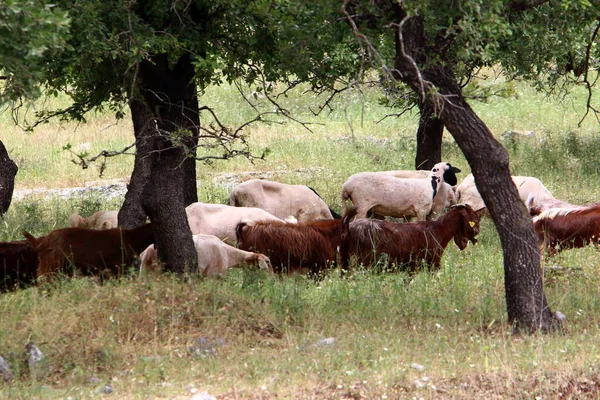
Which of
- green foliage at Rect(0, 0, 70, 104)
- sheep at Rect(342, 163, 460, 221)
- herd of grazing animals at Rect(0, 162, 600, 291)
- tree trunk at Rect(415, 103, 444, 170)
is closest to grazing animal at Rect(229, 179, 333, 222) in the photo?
sheep at Rect(342, 163, 460, 221)

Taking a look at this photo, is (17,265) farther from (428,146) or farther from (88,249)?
(428,146)

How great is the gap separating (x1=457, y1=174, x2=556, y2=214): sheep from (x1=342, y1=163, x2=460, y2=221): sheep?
56 centimetres

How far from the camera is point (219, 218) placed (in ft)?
42.8

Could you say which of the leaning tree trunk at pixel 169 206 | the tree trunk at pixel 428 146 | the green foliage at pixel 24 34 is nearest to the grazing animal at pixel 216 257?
the leaning tree trunk at pixel 169 206

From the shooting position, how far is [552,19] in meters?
10.1

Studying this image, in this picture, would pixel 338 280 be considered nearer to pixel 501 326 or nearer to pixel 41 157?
pixel 501 326

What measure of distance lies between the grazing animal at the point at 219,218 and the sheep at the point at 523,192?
387 cm

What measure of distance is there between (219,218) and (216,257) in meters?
2.09

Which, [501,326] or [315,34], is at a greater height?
[315,34]

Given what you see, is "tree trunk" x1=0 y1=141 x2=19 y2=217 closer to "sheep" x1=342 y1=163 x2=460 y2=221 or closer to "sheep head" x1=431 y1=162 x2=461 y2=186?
"sheep" x1=342 y1=163 x2=460 y2=221

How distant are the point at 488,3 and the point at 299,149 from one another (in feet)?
56.6

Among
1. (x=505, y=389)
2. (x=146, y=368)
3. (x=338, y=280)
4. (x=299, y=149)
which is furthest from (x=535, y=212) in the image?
(x=299, y=149)

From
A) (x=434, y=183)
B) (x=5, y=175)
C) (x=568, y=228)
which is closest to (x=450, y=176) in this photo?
(x=434, y=183)

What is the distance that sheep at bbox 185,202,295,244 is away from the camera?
12.9 meters
